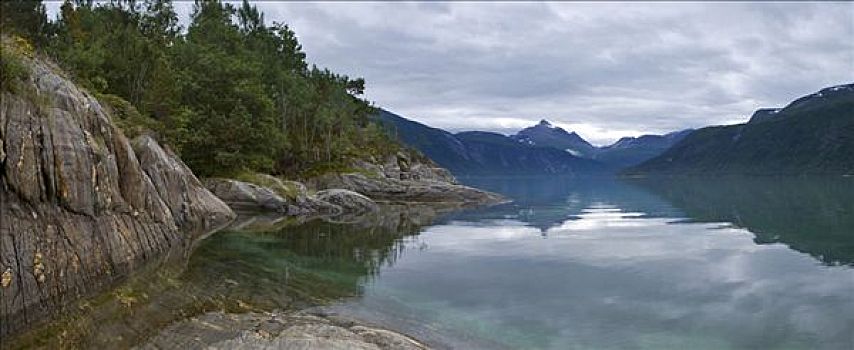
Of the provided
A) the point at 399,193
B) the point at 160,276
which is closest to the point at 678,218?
the point at 399,193

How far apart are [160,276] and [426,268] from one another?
13.4 meters

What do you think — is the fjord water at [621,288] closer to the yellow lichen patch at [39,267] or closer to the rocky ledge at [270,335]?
the rocky ledge at [270,335]

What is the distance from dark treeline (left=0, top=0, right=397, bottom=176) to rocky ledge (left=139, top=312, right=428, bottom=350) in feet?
82.3

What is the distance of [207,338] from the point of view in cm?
1672

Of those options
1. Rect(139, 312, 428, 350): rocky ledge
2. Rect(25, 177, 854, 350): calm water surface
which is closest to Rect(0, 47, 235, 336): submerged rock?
Rect(25, 177, 854, 350): calm water surface

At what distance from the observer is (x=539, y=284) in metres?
29.2

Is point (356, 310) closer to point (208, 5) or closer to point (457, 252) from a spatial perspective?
point (457, 252)

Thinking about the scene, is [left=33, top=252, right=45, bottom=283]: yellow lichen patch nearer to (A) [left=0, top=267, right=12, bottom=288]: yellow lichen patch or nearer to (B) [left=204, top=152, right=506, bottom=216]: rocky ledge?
(A) [left=0, top=267, right=12, bottom=288]: yellow lichen patch

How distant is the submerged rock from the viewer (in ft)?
58.2

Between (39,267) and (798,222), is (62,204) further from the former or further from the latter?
(798,222)

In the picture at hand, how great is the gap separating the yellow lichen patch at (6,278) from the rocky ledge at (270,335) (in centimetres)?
418

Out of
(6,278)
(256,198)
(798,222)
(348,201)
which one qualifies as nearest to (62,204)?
(6,278)

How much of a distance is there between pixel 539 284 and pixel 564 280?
1.77 metres

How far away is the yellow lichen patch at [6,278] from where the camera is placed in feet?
54.5
